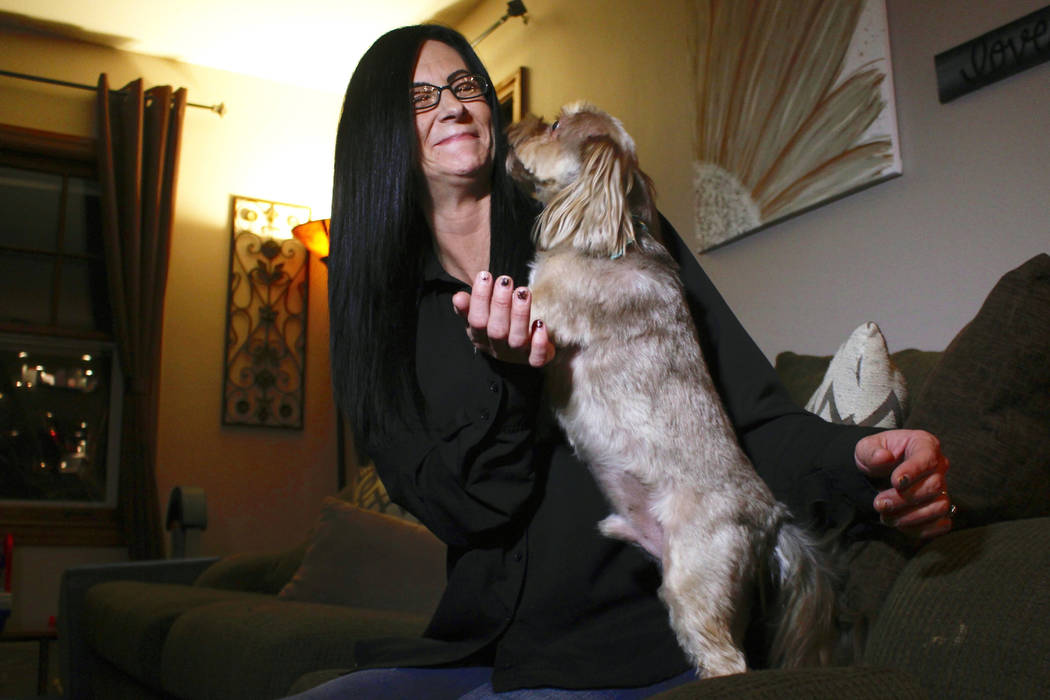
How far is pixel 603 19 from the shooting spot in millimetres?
4914

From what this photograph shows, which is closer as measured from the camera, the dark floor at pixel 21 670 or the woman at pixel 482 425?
the woman at pixel 482 425

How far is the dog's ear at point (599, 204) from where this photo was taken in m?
1.51

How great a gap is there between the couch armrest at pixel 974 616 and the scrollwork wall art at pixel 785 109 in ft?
6.52

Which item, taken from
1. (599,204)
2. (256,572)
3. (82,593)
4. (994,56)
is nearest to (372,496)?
(256,572)

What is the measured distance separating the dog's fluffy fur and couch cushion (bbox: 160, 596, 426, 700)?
3.81 feet

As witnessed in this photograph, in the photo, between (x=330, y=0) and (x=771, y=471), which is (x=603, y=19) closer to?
(x=330, y=0)

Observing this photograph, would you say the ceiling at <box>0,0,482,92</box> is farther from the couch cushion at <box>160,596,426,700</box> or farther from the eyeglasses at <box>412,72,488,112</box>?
the eyeglasses at <box>412,72,488,112</box>

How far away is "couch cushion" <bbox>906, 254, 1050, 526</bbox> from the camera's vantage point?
151cm

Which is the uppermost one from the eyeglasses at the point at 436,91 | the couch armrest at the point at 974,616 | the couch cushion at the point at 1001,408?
the eyeglasses at the point at 436,91

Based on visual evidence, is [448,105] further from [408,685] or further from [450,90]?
[408,685]

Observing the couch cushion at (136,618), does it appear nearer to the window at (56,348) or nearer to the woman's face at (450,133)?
the window at (56,348)

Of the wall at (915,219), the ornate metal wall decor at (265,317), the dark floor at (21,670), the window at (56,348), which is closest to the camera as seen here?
the wall at (915,219)

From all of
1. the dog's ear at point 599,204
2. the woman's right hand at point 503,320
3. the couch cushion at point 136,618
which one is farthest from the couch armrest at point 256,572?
the woman's right hand at point 503,320

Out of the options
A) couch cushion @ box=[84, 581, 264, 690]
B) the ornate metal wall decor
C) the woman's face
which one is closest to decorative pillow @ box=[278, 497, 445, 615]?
couch cushion @ box=[84, 581, 264, 690]
